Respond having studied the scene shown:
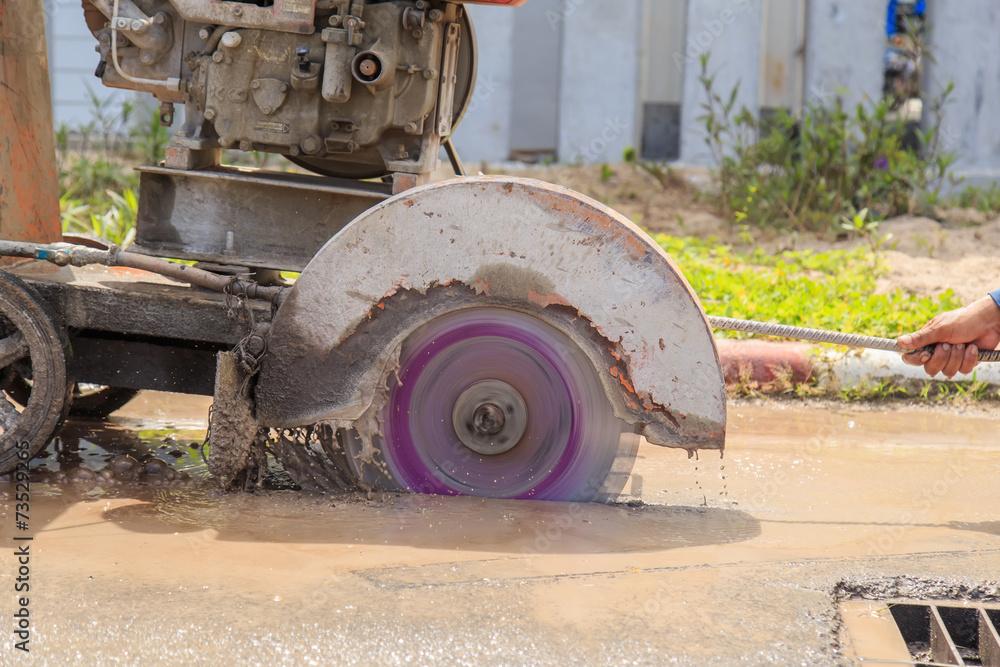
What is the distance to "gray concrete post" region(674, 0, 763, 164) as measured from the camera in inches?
333

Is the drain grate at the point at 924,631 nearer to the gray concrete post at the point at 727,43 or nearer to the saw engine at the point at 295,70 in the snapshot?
the saw engine at the point at 295,70

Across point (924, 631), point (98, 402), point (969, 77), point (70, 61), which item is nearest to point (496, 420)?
point (924, 631)

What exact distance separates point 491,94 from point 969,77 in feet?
13.6

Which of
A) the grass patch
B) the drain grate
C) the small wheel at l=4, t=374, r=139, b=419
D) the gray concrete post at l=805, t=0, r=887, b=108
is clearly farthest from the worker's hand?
the gray concrete post at l=805, t=0, r=887, b=108

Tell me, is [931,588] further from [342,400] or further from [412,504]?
[342,400]

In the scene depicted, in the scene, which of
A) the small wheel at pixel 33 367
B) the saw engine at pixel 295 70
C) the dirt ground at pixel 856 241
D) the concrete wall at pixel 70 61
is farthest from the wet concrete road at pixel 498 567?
the concrete wall at pixel 70 61

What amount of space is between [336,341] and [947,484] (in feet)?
6.67

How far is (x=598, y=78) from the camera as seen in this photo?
29.0ft

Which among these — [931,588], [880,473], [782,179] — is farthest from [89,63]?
[931,588]

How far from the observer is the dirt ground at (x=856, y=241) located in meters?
5.52

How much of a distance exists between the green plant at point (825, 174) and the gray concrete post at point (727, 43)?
111cm

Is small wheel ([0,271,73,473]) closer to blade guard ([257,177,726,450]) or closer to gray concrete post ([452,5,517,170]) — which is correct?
blade guard ([257,177,726,450])

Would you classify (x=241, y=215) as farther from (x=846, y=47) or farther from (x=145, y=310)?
(x=846, y=47)

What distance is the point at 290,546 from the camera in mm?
2408
